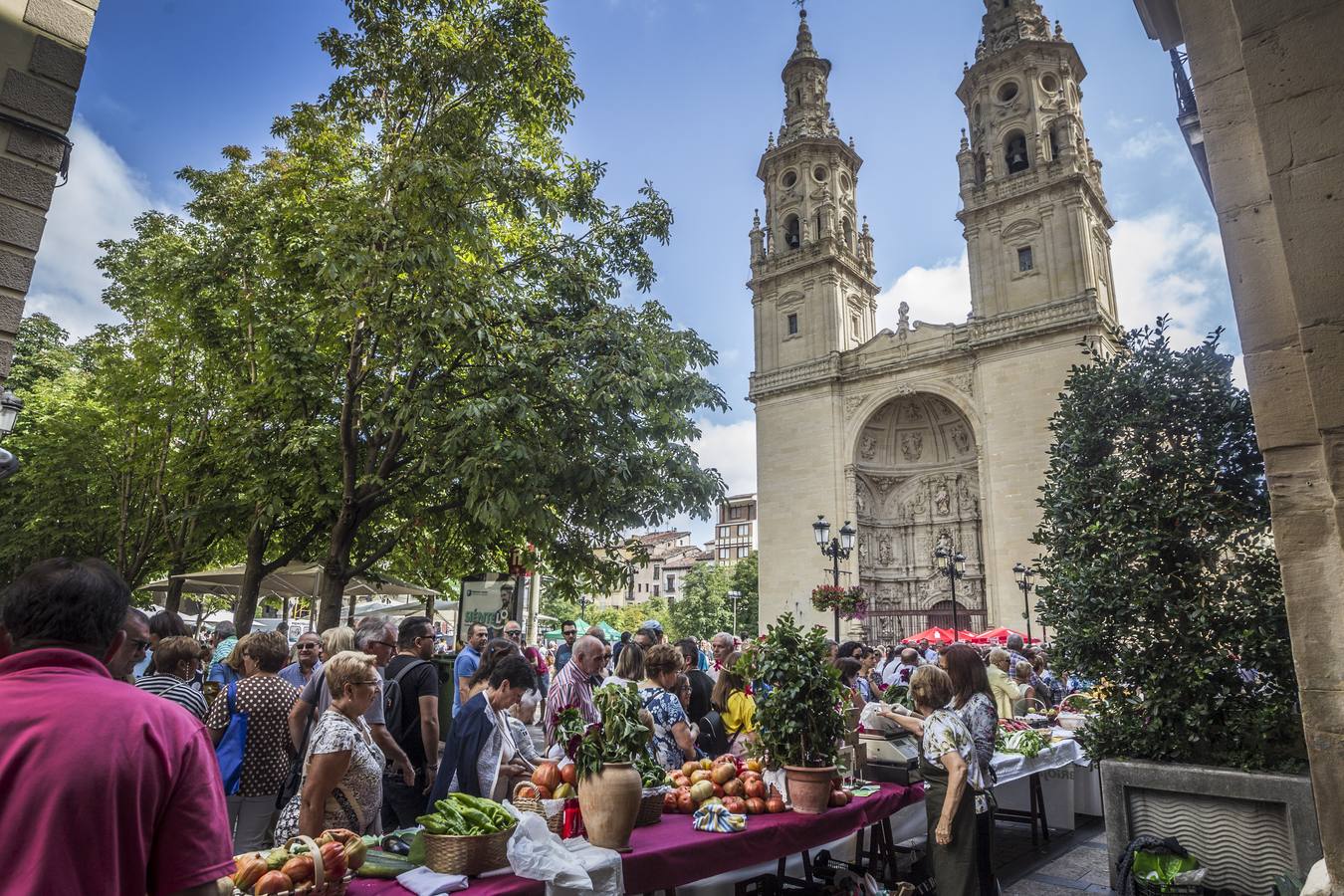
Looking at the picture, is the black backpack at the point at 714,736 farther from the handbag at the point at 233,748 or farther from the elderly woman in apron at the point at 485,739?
the handbag at the point at 233,748

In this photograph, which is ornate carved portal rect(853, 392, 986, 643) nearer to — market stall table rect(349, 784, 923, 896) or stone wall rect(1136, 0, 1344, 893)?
market stall table rect(349, 784, 923, 896)

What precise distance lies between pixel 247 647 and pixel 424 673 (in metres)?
1.19

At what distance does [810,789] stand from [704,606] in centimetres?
5324

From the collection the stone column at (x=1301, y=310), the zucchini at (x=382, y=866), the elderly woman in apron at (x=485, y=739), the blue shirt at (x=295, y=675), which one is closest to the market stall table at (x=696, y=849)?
the zucchini at (x=382, y=866)

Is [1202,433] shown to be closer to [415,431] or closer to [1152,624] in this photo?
[1152,624]

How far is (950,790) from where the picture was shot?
14.8 feet

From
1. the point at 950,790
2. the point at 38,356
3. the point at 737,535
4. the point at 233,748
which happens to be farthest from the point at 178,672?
the point at 737,535

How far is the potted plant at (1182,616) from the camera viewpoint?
5.17 metres

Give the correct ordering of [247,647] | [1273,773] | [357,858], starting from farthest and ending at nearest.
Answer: [1273,773] → [247,647] → [357,858]

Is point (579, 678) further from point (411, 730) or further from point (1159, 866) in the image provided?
point (1159, 866)

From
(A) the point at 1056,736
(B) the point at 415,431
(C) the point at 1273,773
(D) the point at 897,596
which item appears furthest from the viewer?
(D) the point at 897,596

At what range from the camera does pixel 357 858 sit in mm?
3041

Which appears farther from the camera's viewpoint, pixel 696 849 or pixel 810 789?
pixel 810 789

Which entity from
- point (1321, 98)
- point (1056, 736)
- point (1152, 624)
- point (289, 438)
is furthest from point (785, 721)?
point (289, 438)
